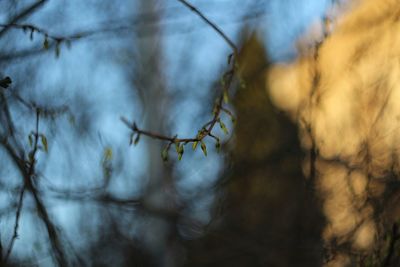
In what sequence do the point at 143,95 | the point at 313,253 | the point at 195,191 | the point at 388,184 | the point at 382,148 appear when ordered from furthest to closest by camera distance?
1. the point at 143,95
2. the point at 195,191
3. the point at 313,253
4. the point at 382,148
5. the point at 388,184

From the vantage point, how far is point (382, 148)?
2.54m

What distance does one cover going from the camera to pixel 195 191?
123 inches

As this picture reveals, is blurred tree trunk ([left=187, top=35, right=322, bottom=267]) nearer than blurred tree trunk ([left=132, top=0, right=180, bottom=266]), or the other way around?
blurred tree trunk ([left=132, top=0, right=180, bottom=266])

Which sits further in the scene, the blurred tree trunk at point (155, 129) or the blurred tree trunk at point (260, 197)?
the blurred tree trunk at point (260, 197)

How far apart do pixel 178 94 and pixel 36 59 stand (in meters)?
1.58

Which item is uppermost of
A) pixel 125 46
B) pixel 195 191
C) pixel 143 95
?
pixel 125 46

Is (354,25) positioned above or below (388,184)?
above

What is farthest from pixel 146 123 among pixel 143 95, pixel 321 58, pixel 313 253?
pixel 313 253

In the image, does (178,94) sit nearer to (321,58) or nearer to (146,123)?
(146,123)

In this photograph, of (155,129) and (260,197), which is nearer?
(155,129)

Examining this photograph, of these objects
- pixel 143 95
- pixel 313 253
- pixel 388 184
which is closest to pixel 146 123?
pixel 143 95

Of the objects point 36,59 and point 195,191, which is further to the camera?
point 195,191

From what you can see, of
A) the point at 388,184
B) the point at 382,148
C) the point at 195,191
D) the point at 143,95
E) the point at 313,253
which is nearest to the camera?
the point at 388,184

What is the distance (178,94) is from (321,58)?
135cm
